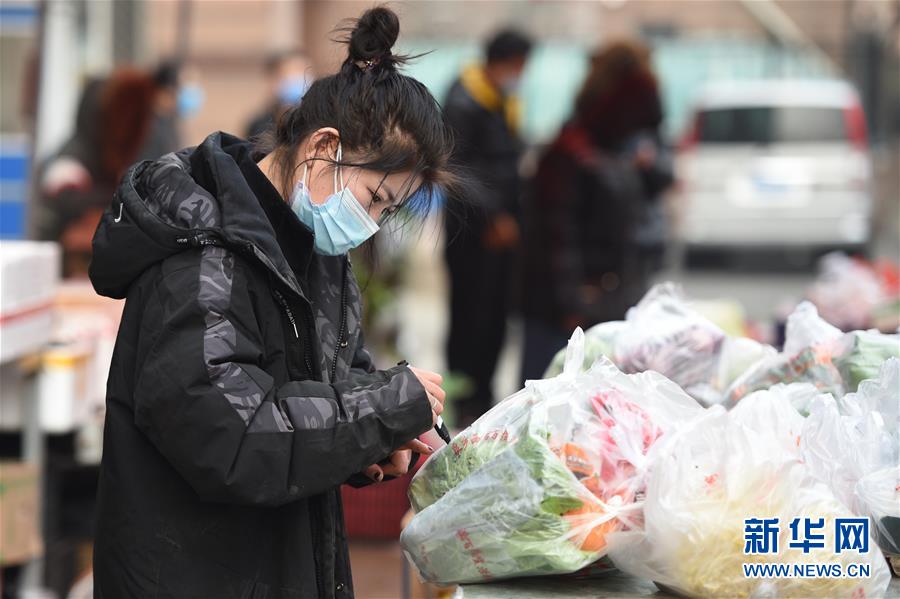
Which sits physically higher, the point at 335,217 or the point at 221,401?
the point at 335,217

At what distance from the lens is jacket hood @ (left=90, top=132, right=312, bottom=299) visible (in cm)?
186

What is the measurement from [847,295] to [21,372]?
315cm

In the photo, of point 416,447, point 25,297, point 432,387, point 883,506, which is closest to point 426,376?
point 432,387

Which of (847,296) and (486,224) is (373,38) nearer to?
(847,296)

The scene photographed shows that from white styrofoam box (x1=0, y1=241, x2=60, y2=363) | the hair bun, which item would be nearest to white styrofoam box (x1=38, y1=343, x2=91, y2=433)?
white styrofoam box (x1=0, y1=241, x2=60, y2=363)

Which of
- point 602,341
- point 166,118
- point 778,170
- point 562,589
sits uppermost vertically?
point 166,118

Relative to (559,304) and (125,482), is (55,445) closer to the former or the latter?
(559,304)

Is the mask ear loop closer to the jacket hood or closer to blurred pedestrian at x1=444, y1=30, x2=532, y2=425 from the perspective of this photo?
the jacket hood

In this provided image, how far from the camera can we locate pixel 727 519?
1883 millimetres

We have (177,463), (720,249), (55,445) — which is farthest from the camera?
(720,249)

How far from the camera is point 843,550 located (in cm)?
190

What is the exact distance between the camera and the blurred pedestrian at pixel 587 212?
557 centimetres

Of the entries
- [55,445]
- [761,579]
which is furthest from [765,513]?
[55,445]

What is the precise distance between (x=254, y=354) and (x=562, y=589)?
0.60 m
